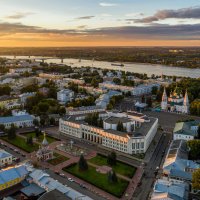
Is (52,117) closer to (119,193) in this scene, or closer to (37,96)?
(37,96)

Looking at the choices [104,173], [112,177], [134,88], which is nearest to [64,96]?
[134,88]

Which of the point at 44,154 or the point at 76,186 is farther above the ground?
the point at 44,154

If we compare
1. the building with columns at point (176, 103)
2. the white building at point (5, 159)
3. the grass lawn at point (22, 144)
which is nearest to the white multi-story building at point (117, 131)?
the grass lawn at point (22, 144)

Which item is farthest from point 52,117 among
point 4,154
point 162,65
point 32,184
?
point 162,65

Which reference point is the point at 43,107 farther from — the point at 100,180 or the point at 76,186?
the point at 76,186

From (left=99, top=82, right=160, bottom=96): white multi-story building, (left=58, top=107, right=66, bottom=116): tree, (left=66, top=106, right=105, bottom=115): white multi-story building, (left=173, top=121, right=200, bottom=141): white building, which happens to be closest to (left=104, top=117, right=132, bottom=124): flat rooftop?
(left=173, top=121, right=200, bottom=141): white building

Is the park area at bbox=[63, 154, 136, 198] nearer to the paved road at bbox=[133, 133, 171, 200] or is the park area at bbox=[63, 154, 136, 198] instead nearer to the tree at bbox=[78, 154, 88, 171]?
the tree at bbox=[78, 154, 88, 171]

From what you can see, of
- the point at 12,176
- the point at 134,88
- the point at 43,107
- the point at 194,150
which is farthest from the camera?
the point at 134,88
